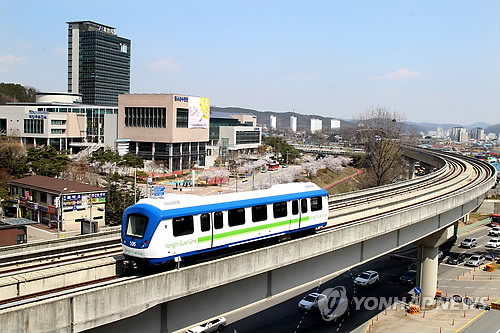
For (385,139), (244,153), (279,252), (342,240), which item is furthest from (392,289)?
(244,153)

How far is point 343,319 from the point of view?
25750 millimetres

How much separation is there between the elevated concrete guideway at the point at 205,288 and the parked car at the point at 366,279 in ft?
32.7

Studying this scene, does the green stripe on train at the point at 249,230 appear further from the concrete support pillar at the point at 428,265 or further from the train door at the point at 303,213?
the concrete support pillar at the point at 428,265

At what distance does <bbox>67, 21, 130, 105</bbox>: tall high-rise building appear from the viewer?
139375mm

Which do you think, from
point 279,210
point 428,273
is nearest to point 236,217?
point 279,210

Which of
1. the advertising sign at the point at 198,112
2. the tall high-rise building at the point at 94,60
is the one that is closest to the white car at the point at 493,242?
the advertising sign at the point at 198,112

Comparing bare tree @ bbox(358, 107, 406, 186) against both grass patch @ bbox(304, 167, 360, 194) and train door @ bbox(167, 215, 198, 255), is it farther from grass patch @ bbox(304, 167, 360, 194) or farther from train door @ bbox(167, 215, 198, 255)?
train door @ bbox(167, 215, 198, 255)

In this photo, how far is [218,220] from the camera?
564 inches

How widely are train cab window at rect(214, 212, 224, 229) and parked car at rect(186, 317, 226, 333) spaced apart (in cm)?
974

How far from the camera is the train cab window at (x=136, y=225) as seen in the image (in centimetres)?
1277

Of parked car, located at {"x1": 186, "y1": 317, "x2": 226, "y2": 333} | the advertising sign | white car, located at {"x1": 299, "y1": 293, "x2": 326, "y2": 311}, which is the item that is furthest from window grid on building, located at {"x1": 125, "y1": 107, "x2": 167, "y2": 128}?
parked car, located at {"x1": 186, "y1": 317, "x2": 226, "y2": 333}

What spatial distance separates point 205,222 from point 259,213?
8.57 ft

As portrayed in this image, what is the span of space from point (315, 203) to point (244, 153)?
280 feet

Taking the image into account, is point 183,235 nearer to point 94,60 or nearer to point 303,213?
point 303,213
